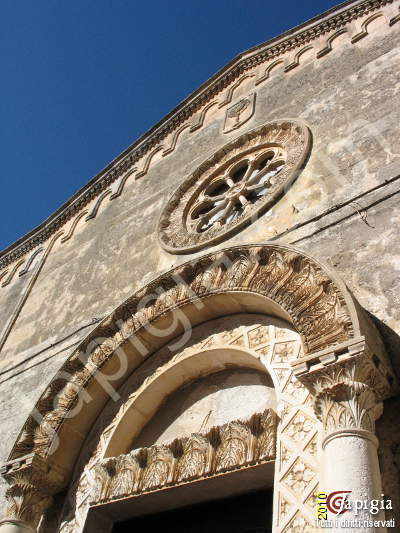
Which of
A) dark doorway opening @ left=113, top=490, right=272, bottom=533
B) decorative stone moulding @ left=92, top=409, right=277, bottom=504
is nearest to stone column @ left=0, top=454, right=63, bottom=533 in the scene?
decorative stone moulding @ left=92, top=409, right=277, bottom=504

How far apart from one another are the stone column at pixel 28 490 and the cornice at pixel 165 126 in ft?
17.5

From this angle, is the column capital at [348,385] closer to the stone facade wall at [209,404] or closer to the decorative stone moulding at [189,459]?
the decorative stone moulding at [189,459]

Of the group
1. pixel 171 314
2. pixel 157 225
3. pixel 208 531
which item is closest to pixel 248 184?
pixel 157 225

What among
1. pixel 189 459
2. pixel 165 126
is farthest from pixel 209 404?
pixel 165 126

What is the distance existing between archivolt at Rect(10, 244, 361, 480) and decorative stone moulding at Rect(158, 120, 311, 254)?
779 millimetres

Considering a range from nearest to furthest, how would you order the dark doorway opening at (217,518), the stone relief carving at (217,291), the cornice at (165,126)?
the stone relief carving at (217,291) < the dark doorway opening at (217,518) < the cornice at (165,126)

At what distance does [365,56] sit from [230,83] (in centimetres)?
307

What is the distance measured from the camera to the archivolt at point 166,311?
4.67m

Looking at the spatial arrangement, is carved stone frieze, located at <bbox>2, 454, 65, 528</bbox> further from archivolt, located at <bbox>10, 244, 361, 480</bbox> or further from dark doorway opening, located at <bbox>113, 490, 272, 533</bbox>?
dark doorway opening, located at <bbox>113, 490, 272, 533</bbox>

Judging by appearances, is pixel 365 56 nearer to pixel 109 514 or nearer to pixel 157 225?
pixel 157 225

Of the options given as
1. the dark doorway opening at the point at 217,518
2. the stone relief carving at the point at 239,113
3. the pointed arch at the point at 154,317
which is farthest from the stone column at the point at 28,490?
the stone relief carving at the point at 239,113

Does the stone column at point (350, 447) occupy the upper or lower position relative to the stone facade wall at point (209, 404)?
lower

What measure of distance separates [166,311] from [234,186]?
2.09m

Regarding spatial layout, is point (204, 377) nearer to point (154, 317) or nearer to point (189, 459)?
point (154, 317)
